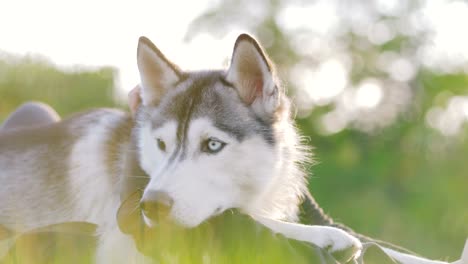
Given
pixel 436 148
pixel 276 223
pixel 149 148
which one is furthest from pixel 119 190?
pixel 436 148

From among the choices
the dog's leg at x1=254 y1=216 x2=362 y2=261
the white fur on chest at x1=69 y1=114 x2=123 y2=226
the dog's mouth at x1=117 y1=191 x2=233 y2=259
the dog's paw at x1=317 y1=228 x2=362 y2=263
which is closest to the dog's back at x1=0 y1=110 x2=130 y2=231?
the white fur on chest at x1=69 y1=114 x2=123 y2=226

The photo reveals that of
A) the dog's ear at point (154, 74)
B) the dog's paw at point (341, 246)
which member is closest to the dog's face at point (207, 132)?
the dog's ear at point (154, 74)

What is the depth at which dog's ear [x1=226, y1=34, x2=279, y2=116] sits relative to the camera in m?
4.18

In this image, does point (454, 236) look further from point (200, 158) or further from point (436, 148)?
point (200, 158)

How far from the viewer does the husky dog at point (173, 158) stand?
3.84 metres

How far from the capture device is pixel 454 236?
12.3 m

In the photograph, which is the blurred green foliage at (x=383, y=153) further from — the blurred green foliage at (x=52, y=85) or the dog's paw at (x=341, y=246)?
the dog's paw at (x=341, y=246)

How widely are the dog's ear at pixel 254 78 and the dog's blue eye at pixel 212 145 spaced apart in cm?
38

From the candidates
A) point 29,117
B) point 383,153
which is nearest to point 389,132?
point 383,153

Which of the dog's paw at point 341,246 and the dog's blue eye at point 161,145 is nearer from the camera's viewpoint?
the dog's paw at point 341,246

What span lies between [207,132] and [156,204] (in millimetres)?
584

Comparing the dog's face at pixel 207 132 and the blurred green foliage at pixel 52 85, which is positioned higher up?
the dog's face at pixel 207 132

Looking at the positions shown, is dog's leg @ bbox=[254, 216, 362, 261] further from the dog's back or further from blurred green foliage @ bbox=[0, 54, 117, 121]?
blurred green foliage @ bbox=[0, 54, 117, 121]

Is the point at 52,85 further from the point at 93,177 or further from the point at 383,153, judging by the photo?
the point at 93,177
